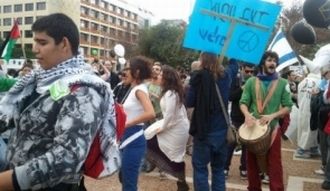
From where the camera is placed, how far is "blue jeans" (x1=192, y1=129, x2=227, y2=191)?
15.6 ft

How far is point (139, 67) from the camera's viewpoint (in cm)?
443

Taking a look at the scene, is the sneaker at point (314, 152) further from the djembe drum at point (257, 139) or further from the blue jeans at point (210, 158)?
the blue jeans at point (210, 158)

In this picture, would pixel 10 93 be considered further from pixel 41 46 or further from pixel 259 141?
pixel 259 141

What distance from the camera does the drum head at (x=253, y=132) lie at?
15.8 ft

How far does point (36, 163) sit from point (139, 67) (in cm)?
264

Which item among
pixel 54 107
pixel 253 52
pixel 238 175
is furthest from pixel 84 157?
pixel 238 175

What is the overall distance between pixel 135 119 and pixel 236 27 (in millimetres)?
1390

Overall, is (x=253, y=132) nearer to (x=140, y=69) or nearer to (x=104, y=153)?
(x=140, y=69)

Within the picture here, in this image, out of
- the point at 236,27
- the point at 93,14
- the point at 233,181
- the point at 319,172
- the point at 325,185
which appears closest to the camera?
the point at 236,27

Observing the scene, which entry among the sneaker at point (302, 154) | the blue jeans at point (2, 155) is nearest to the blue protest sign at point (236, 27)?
the blue jeans at point (2, 155)

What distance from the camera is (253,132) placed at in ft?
16.0

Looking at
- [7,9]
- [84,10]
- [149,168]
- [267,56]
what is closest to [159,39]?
[84,10]

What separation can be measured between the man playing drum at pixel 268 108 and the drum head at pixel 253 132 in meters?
0.03

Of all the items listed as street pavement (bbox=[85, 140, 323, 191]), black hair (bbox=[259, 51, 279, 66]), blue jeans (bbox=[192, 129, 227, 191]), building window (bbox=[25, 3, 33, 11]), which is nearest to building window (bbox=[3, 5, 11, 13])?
building window (bbox=[25, 3, 33, 11])
